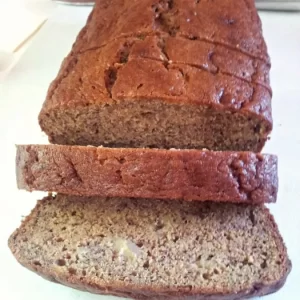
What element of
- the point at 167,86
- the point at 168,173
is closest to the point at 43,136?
the point at 167,86

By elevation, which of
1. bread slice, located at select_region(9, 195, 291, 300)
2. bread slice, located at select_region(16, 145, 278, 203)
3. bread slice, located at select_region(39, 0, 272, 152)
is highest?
bread slice, located at select_region(39, 0, 272, 152)

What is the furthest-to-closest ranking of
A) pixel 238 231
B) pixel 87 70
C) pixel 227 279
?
pixel 87 70, pixel 238 231, pixel 227 279

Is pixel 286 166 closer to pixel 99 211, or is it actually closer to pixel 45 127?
pixel 99 211

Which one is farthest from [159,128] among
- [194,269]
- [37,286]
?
[37,286]

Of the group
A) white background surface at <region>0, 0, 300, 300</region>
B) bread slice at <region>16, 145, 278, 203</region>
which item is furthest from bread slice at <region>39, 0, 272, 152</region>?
white background surface at <region>0, 0, 300, 300</region>

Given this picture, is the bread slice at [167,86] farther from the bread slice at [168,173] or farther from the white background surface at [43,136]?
the white background surface at [43,136]

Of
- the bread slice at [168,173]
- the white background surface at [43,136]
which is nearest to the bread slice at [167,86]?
the bread slice at [168,173]

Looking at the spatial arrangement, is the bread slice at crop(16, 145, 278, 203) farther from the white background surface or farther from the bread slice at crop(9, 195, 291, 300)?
the white background surface
